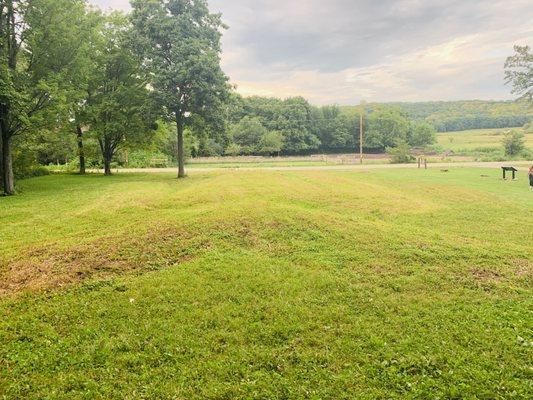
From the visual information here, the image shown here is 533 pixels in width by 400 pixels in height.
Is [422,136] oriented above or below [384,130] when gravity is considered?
below

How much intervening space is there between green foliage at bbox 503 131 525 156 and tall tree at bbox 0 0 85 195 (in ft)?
175

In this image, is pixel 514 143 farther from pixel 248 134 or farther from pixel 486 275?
pixel 486 275

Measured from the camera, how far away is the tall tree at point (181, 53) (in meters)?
23.6

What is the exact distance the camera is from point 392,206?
13602 mm

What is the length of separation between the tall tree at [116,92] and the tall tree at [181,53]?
7.11 feet

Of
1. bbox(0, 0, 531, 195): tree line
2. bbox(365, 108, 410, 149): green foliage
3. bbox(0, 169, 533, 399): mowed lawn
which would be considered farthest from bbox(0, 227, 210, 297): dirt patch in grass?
bbox(365, 108, 410, 149): green foliage

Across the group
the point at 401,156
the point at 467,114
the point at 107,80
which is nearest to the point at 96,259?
the point at 107,80

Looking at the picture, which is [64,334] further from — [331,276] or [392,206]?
[392,206]

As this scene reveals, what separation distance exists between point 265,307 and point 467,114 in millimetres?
131606

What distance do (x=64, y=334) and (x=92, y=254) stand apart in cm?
296

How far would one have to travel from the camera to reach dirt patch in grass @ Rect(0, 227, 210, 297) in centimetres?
715

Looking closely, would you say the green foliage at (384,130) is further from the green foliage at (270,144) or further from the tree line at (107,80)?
the tree line at (107,80)

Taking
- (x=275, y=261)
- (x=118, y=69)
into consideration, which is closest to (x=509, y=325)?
(x=275, y=261)

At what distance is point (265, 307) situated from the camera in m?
6.16
